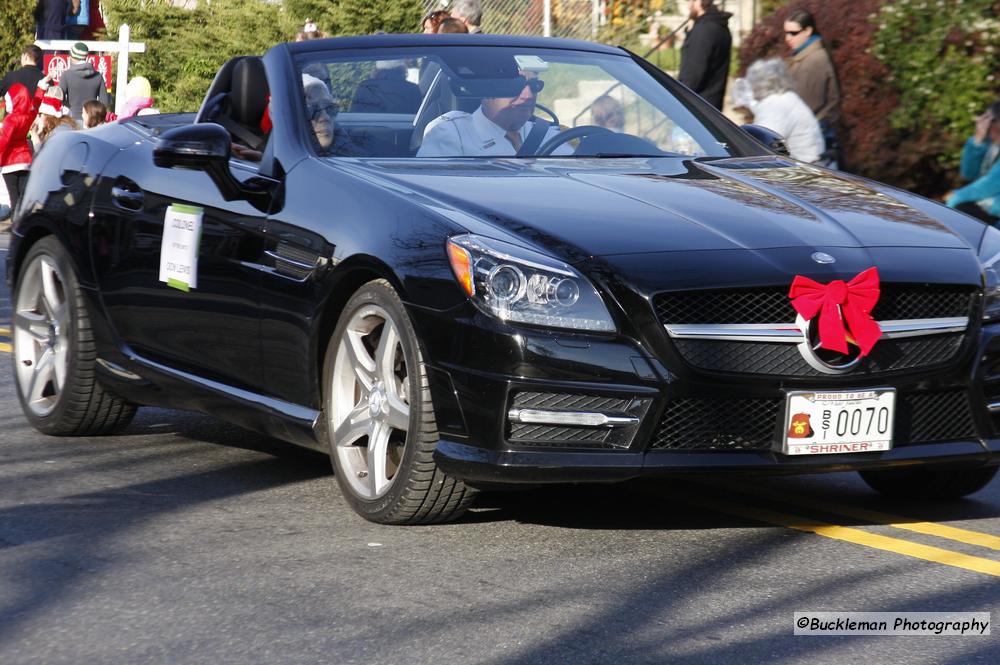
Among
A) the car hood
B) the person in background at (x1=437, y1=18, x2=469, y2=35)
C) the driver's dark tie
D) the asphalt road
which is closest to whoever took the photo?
the asphalt road

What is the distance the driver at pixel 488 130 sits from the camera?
20.2 ft

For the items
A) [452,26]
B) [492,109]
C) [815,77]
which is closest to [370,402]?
[492,109]

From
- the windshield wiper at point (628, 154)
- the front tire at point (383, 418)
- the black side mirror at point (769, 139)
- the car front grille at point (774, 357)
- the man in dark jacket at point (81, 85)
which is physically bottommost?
the man in dark jacket at point (81, 85)

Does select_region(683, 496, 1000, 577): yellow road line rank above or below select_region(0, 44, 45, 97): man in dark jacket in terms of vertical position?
above

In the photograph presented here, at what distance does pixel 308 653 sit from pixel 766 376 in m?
1.56

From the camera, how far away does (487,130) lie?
20.7 ft

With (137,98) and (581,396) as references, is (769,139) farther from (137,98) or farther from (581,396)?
(137,98)

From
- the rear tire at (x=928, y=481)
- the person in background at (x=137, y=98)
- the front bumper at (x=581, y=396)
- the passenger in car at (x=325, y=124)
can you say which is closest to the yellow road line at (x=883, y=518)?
the rear tire at (x=928, y=481)

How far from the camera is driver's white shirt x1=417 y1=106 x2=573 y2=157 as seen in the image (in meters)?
6.14

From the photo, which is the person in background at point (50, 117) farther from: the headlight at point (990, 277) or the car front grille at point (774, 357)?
the car front grille at point (774, 357)

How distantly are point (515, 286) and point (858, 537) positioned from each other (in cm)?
137

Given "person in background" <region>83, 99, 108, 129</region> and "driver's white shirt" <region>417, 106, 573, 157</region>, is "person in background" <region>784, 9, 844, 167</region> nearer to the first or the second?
"driver's white shirt" <region>417, 106, 573, 157</region>

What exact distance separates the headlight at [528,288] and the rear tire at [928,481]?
1441mm

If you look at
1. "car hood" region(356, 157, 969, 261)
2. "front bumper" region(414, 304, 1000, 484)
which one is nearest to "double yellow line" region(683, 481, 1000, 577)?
"front bumper" region(414, 304, 1000, 484)
